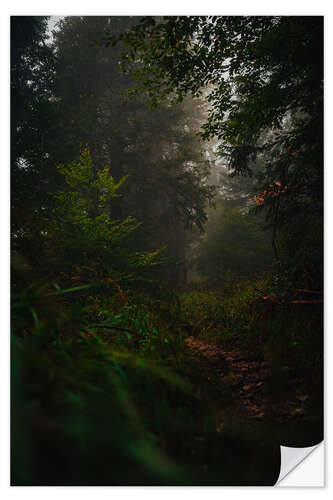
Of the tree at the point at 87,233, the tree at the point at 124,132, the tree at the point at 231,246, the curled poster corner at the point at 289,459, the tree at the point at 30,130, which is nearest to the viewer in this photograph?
the curled poster corner at the point at 289,459

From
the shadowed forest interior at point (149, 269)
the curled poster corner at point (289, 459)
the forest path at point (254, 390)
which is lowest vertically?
the curled poster corner at point (289, 459)

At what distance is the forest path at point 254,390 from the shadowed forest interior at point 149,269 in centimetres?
1

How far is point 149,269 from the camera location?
353 centimetres

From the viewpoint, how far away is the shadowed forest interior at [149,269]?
0.97 m

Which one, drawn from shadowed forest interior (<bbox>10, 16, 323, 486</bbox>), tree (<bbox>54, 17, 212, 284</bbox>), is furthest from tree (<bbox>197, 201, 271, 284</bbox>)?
tree (<bbox>54, 17, 212, 284</bbox>)

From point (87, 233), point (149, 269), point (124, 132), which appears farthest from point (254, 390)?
point (124, 132)

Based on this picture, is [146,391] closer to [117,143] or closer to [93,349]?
[93,349]

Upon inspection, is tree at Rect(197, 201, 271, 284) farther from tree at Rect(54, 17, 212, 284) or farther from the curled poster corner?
the curled poster corner

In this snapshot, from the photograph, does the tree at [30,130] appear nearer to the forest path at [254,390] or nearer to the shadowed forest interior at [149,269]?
the shadowed forest interior at [149,269]

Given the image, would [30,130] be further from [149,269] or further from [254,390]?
[254,390]

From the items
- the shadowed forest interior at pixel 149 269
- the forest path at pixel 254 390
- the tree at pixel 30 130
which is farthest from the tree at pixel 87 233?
the forest path at pixel 254 390

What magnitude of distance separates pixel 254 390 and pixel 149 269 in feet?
7.12
